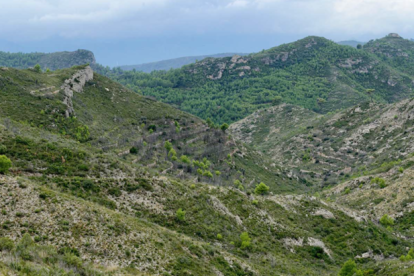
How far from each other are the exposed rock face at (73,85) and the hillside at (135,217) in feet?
6.05

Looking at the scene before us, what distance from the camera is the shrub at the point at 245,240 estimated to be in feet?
138

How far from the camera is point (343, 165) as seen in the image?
117m

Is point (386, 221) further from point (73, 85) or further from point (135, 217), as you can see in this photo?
point (73, 85)

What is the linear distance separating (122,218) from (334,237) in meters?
36.3

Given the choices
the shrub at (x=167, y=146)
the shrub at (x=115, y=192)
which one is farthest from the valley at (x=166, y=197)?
the shrub at (x=115, y=192)

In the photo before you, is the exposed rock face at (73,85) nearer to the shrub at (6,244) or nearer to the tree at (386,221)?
the shrub at (6,244)

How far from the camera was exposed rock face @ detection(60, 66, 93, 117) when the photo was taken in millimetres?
90488

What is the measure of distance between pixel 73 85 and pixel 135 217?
86256mm

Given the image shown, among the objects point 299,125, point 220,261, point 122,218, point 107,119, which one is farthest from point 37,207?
point 299,125

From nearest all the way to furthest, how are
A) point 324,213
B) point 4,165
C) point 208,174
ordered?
point 4,165 < point 324,213 < point 208,174

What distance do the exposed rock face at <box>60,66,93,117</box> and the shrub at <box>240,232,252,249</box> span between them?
2478 inches

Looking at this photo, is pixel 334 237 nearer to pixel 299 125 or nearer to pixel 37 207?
pixel 37 207

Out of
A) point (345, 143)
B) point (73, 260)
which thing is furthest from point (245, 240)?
point (345, 143)

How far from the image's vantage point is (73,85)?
109 metres
